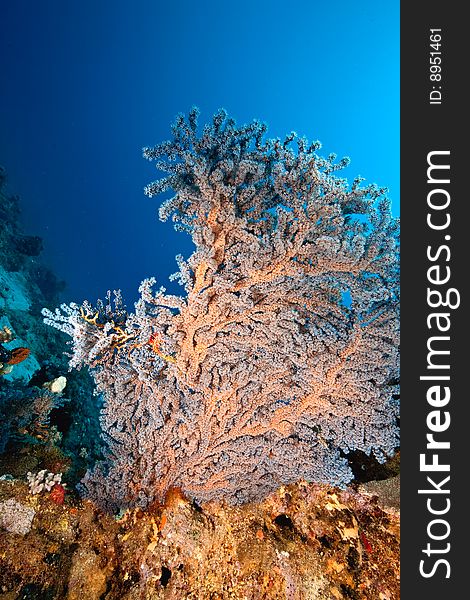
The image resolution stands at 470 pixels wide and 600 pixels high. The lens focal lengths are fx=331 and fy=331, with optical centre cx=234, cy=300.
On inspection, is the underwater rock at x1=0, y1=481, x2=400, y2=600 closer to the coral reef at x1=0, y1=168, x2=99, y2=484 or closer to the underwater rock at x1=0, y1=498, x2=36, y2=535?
the underwater rock at x1=0, y1=498, x2=36, y2=535

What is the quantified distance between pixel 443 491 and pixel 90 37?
119m

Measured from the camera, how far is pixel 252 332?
322cm

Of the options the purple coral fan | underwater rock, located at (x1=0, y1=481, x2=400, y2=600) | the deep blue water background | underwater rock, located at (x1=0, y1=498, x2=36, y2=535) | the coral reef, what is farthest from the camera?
the deep blue water background

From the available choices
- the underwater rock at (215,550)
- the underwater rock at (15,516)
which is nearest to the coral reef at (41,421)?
the underwater rock at (15,516)

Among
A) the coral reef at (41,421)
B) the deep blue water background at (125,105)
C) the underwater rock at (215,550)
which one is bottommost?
the underwater rock at (215,550)

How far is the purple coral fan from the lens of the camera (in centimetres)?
293

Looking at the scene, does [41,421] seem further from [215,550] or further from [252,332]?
[252,332]

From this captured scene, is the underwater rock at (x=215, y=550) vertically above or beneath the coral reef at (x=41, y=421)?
beneath

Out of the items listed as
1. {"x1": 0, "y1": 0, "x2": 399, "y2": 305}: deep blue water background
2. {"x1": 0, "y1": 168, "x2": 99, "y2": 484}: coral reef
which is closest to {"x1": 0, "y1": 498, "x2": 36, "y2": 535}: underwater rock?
{"x1": 0, "y1": 168, "x2": 99, "y2": 484}: coral reef

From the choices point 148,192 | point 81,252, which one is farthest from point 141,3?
point 148,192

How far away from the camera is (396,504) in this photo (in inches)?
145

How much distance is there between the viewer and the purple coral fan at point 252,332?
2934mm

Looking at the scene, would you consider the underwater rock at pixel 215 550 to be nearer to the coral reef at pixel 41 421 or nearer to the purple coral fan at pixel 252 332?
the purple coral fan at pixel 252 332

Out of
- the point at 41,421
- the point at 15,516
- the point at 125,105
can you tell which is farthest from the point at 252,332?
the point at 125,105
